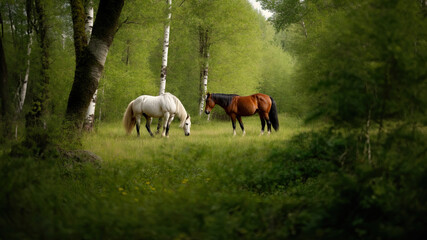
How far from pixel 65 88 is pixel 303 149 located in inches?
375

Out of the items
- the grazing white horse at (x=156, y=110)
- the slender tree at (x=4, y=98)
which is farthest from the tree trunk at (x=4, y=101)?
the grazing white horse at (x=156, y=110)

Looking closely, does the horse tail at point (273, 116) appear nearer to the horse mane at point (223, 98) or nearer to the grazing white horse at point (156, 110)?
the horse mane at point (223, 98)

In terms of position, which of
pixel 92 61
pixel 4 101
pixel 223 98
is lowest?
pixel 4 101

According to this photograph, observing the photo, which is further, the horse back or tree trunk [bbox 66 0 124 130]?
the horse back

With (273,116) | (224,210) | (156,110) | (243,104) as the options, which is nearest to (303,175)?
(224,210)

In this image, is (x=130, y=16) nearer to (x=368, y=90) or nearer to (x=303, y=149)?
(x=303, y=149)

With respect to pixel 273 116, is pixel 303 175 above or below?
below

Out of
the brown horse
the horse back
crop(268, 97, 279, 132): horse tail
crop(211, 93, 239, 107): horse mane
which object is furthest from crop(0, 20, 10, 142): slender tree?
crop(268, 97, 279, 132): horse tail

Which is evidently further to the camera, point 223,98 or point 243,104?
point 223,98

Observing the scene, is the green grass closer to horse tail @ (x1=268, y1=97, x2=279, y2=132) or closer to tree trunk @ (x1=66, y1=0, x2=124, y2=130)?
tree trunk @ (x1=66, y1=0, x2=124, y2=130)

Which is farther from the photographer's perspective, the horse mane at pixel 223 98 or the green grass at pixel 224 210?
the horse mane at pixel 223 98

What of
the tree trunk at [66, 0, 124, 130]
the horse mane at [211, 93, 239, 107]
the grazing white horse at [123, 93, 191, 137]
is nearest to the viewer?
the tree trunk at [66, 0, 124, 130]

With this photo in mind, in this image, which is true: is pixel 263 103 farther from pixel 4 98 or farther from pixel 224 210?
pixel 4 98

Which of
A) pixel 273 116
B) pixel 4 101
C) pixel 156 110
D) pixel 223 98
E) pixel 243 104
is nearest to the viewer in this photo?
pixel 4 101
